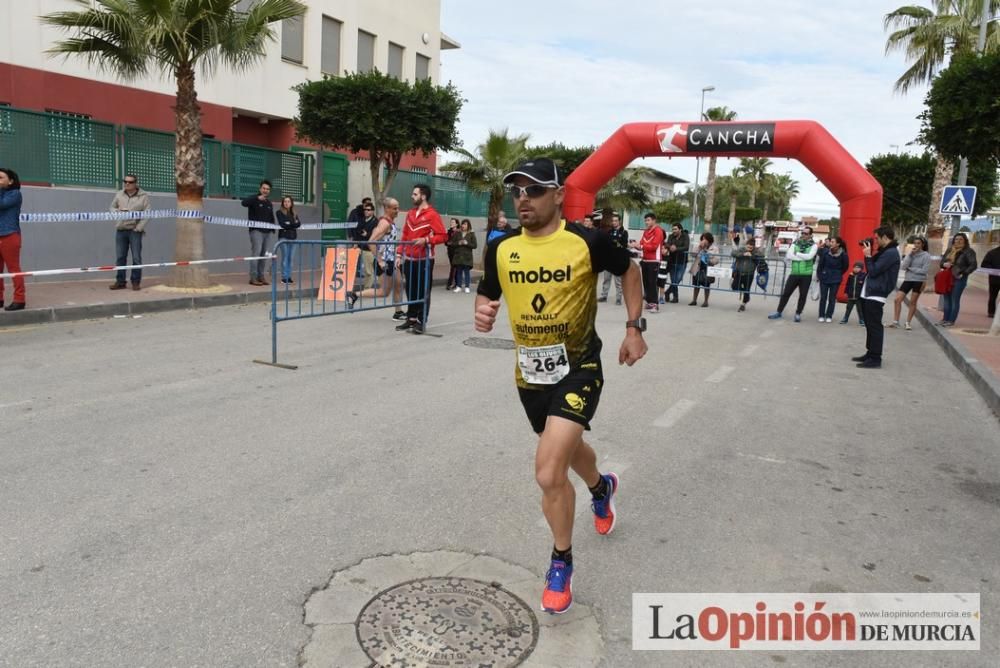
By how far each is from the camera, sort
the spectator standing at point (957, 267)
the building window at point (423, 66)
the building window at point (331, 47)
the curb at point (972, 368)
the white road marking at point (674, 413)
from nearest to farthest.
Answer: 1. the white road marking at point (674, 413)
2. the curb at point (972, 368)
3. the spectator standing at point (957, 267)
4. the building window at point (331, 47)
5. the building window at point (423, 66)

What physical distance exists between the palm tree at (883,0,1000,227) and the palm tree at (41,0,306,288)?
62.6ft

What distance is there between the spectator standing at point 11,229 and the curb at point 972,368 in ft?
37.1

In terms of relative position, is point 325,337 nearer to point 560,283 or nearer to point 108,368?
point 108,368

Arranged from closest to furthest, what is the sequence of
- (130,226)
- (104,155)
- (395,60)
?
(130,226)
(104,155)
(395,60)

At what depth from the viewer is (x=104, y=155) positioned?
559 inches

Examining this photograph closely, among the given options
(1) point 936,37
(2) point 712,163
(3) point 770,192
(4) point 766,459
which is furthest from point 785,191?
(4) point 766,459

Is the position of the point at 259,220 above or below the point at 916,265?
above

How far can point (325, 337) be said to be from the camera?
9.92 metres

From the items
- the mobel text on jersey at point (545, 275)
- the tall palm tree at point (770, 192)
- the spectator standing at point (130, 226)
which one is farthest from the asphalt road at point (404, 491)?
the tall palm tree at point (770, 192)

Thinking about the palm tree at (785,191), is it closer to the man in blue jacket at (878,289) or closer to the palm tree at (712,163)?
the palm tree at (712,163)

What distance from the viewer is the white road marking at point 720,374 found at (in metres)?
8.26

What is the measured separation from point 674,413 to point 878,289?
179 inches

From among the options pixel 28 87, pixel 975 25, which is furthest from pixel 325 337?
pixel 975 25

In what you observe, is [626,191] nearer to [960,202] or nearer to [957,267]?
[960,202]
